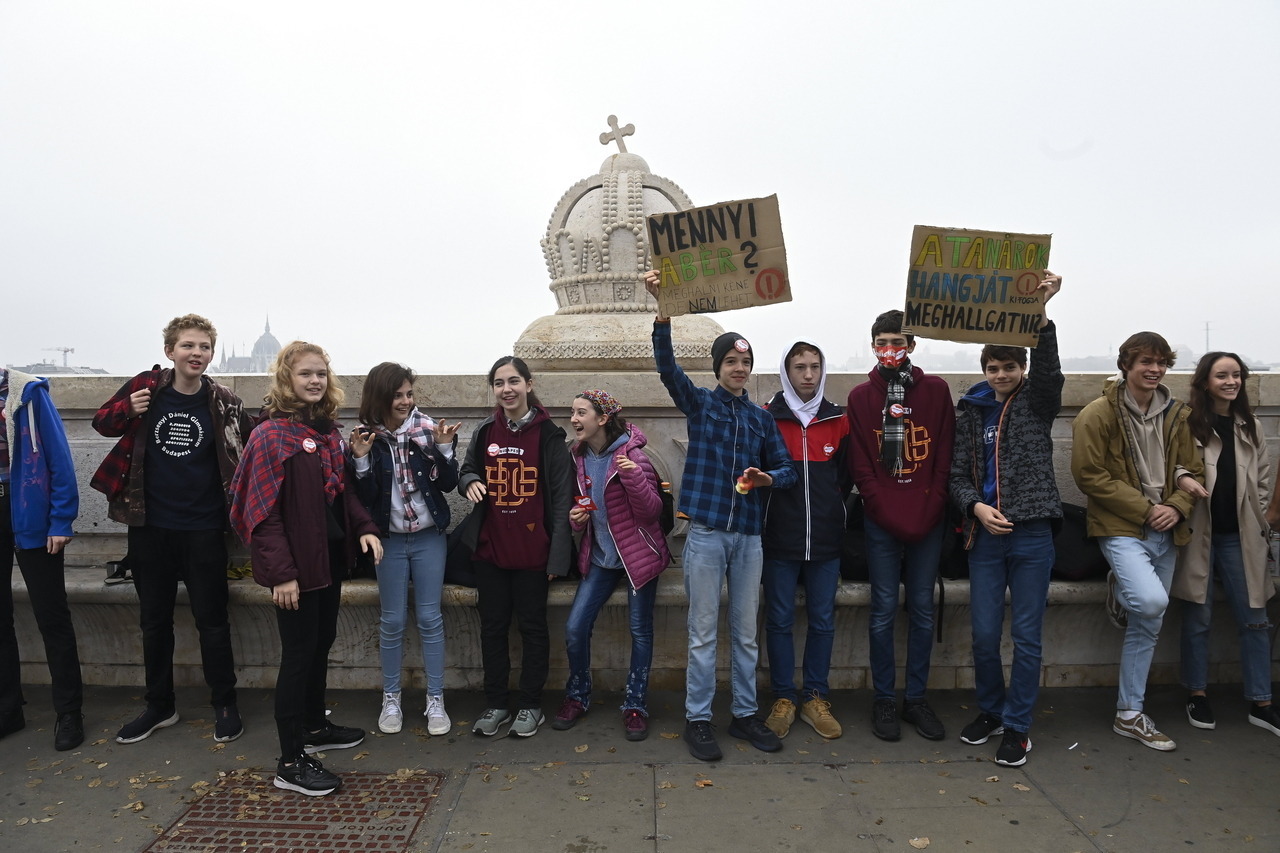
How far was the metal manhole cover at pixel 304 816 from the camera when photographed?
323 centimetres

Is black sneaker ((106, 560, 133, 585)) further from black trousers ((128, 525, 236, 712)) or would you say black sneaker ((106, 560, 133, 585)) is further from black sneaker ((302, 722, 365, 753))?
black sneaker ((302, 722, 365, 753))

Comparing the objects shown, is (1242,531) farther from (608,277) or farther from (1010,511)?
(608,277)

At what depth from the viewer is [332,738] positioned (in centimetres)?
404

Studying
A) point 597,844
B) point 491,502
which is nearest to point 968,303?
point 491,502

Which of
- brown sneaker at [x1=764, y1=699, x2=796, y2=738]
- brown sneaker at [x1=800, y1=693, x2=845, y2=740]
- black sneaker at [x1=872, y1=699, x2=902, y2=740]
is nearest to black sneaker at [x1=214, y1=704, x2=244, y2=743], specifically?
brown sneaker at [x1=764, y1=699, x2=796, y2=738]

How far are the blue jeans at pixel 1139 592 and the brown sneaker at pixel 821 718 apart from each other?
4.78 feet

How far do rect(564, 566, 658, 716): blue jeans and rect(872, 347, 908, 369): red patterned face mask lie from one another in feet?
5.23

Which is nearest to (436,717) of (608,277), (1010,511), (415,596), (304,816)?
(415,596)

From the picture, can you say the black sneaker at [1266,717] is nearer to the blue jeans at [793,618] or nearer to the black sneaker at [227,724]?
the blue jeans at [793,618]

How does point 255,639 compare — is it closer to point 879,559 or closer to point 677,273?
point 677,273

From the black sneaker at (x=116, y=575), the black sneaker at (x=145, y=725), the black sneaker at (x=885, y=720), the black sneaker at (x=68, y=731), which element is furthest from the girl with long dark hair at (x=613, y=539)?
the black sneaker at (x=116, y=575)

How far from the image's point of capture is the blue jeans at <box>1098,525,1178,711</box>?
154 inches

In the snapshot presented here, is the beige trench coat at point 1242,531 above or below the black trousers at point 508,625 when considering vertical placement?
above

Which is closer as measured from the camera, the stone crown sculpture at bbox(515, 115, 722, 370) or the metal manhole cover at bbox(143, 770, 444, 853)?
the metal manhole cover at bbox(143, 770, 444, 853)
